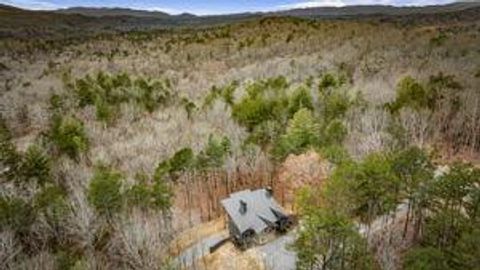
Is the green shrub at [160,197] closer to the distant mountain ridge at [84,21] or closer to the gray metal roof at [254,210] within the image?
the gray metal roof at [254,210]

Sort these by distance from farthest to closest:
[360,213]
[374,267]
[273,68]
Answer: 1. [273,68]
2. [360,213]
3. [374,267]

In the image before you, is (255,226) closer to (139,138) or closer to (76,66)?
(139,138)

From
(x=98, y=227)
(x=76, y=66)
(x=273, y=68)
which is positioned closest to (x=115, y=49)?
(x=76, y=66)

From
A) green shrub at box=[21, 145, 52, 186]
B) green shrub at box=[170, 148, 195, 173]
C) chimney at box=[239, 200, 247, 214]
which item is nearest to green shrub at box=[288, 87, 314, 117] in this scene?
green shrub at box=[170, 148, 195, 173]

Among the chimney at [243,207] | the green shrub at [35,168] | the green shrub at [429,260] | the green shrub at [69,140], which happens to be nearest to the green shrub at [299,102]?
the green shrub at [69,140]

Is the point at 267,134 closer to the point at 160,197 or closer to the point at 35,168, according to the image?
the point at 160,197

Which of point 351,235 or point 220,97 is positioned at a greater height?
point 351,235
